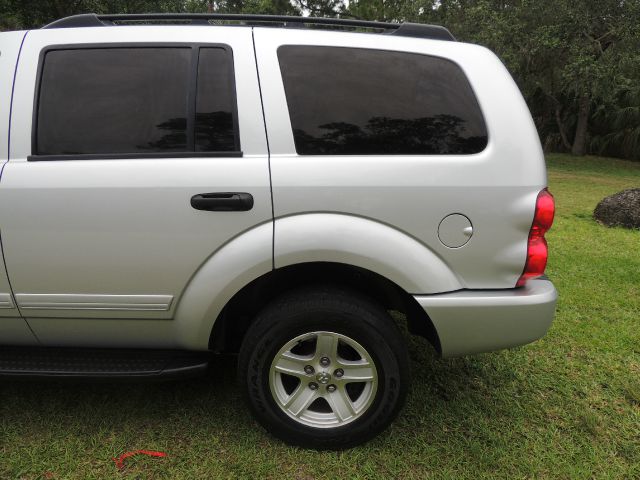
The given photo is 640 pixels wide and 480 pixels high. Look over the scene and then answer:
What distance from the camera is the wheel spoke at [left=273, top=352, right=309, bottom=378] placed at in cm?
208

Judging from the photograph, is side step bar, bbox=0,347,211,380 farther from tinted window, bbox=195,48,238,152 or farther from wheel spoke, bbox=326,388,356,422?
tinted window, bbox=195,48,238,152

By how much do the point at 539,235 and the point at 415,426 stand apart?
3.63 ft

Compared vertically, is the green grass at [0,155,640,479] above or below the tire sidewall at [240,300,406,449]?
below

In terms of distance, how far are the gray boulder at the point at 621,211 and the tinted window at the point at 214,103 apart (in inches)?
262

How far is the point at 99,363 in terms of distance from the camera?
83.0 inches

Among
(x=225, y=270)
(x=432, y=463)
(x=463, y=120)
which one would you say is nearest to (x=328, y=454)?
(x=432, y=463)

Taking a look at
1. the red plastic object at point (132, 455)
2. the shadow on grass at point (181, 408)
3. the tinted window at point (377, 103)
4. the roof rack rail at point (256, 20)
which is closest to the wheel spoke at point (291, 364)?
the shadow on grass at point (181, 408)

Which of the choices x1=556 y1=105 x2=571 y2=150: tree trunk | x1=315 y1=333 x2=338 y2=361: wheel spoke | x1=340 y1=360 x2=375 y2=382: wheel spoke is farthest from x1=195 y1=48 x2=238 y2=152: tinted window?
x1=556 y1=105 x2=571 y2=150: tree trunk

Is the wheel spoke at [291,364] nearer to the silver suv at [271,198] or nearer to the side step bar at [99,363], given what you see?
the silver suv at [271,198]

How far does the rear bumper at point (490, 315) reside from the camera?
6.50 ft

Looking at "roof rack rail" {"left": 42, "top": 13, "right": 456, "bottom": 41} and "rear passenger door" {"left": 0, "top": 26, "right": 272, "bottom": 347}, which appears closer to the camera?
"rear passenger door" {"left": 0, "top": 26, "right": 272, "bottom": 347}

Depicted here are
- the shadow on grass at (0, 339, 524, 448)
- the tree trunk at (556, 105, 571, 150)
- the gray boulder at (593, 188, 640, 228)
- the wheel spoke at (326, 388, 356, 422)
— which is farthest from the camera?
the tree trunk at (556, 105, 571, 150)

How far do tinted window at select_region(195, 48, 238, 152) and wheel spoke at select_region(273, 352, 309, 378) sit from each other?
0.94m

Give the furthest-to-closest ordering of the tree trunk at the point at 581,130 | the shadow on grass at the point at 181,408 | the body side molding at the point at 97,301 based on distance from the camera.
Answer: the tree trunk at the point at 581,130 < the shadow on grass at the point at 181,408 < the body side molding at the point at 97,301
